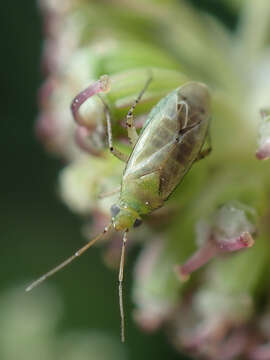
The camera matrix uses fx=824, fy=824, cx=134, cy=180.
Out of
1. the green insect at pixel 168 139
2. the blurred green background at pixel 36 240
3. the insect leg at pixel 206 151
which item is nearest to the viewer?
the green insect at pixel 168 139

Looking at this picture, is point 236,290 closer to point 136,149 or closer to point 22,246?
point 136,149

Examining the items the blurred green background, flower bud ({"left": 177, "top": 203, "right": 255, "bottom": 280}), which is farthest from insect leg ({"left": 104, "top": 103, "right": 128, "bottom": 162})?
the blurred green background

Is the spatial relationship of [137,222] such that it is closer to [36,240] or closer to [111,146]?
[111,146]

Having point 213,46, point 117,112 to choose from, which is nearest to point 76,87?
point 117,112

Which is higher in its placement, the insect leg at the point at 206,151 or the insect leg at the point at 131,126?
the insect leg at the point at 131,126

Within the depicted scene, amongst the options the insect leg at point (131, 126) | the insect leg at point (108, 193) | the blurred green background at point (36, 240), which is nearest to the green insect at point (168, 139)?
the insect leg at point (131, 126)

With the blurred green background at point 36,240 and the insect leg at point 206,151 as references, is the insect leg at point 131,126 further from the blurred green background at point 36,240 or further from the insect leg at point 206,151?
the blurred green background at point 36,240
